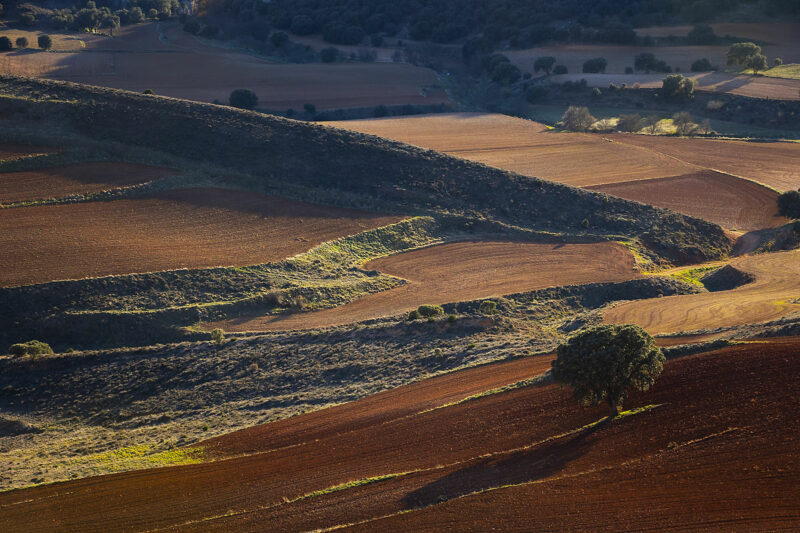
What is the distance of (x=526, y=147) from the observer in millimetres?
82125

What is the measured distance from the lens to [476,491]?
79.5 ft

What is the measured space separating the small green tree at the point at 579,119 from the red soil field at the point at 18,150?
2326 inches

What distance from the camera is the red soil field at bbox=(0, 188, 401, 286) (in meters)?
46.5

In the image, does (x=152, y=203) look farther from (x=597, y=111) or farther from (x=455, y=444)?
(x=597, y=111)

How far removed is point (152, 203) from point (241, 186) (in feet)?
25.1

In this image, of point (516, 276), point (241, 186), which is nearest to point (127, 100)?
point (241, 186)

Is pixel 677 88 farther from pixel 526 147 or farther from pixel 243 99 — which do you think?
pixel 243 99

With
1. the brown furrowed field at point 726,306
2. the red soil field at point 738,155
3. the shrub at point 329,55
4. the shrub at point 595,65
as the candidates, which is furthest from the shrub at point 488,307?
the shrub at point 329,55

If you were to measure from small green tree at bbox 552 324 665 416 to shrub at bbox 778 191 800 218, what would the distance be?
39.2 m

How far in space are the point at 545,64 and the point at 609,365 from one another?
9138 cm

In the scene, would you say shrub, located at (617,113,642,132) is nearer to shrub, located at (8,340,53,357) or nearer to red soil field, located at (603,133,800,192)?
red soil field, located at (603,133,800,192)

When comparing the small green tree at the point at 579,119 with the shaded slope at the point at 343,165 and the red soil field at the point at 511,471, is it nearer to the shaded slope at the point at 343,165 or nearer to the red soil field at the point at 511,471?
the shaded slope at the point at 343,165

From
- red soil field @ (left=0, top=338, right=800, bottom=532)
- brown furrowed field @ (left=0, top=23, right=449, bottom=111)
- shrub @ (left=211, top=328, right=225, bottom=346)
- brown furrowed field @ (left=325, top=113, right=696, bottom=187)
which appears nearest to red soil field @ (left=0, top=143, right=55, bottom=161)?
shrub @ (left=211, top=328, right=225, bottom=346)

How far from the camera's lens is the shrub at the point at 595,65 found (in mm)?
109125
